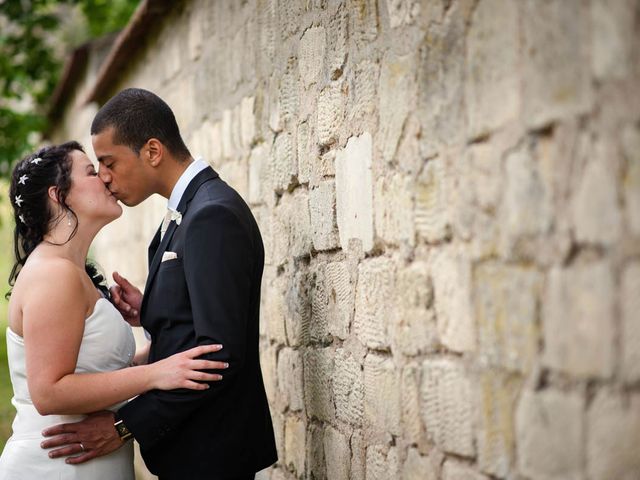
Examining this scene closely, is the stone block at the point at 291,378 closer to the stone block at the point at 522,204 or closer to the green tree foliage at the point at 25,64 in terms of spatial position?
the stone block at the point at 522,204

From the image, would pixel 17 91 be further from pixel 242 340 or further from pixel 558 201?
pixel 558 201

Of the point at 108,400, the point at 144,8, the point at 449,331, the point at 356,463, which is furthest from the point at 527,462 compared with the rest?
the point at 144,8

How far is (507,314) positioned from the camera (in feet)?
6.38

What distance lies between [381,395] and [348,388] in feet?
0.96

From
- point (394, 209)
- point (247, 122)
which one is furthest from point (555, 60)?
point (247, 122)

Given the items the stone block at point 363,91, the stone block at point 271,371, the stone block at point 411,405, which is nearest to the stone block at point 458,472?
the stone block at point 411,405

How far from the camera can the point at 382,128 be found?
262cm

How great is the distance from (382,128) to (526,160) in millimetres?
819

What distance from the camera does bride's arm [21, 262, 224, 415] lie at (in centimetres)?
283

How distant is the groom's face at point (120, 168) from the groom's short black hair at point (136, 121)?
23mm

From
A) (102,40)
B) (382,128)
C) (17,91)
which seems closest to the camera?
(382,128)

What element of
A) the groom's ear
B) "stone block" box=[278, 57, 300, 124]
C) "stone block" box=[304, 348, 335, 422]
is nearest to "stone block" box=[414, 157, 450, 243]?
"stone block" box=[304, 348, 335, 422]

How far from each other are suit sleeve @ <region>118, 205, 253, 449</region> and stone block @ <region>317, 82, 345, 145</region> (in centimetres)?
51

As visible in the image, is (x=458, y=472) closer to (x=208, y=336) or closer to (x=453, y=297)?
(x=453, y=297)
